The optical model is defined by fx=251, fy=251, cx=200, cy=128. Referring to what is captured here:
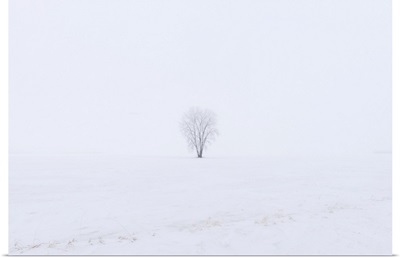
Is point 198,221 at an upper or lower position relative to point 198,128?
lower

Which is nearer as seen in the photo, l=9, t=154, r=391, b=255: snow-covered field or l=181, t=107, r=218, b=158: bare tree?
l=9, t=154, r=391, b=255: snow-covered field

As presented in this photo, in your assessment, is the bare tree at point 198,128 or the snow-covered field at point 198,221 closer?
the snow-covered field at point 198,221

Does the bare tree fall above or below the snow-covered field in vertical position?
above

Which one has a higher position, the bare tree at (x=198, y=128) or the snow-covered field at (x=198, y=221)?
the bare tree at (x=198, y=128)

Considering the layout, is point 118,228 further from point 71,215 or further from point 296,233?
point 296,233

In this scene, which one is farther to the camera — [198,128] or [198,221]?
[198,128]

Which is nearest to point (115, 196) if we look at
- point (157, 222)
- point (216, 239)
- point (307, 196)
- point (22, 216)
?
point (22, 216)

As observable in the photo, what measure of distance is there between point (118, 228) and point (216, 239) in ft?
11.4

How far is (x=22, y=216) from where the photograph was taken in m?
9.92

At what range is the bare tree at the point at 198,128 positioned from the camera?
6025 cm

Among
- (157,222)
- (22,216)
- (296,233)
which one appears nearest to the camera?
(296,233)

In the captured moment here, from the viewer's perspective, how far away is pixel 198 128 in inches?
2395

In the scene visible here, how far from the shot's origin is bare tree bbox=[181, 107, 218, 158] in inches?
2372
